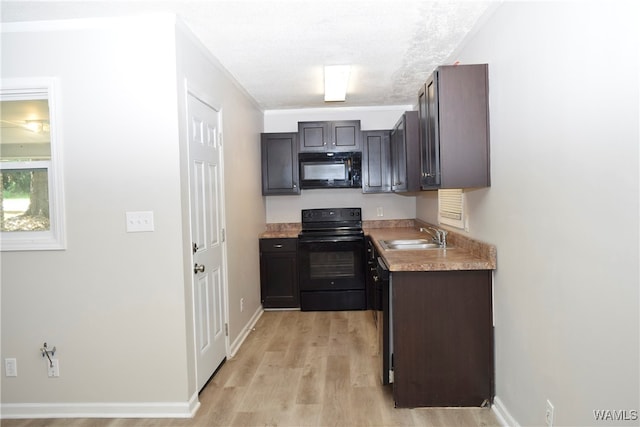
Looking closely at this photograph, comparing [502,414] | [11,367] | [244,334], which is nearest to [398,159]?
[244,334]

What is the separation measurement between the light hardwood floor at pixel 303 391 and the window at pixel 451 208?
1.28m

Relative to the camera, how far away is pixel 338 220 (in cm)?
528

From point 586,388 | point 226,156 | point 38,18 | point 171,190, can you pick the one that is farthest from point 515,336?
point 38,18

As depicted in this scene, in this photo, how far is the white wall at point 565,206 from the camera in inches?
51.6

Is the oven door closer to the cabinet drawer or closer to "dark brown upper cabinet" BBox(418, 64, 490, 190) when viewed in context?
the cabinet drawer

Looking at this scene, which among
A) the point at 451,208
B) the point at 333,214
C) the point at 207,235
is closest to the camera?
the point at 207,235

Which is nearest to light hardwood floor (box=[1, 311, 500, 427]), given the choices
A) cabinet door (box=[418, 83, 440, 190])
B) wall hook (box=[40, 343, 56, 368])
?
wall hook (box=[40, 343, 56, 368])

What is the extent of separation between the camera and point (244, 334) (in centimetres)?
396

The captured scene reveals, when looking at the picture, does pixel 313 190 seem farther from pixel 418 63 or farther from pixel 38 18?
pixel 38 18

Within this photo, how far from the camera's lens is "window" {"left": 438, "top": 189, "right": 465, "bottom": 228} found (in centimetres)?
319

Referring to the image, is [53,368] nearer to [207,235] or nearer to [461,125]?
[207,235]

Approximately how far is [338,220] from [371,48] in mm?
2590

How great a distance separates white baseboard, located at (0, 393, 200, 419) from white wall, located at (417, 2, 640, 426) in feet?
6.35

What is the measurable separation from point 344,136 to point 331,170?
0.44 m
